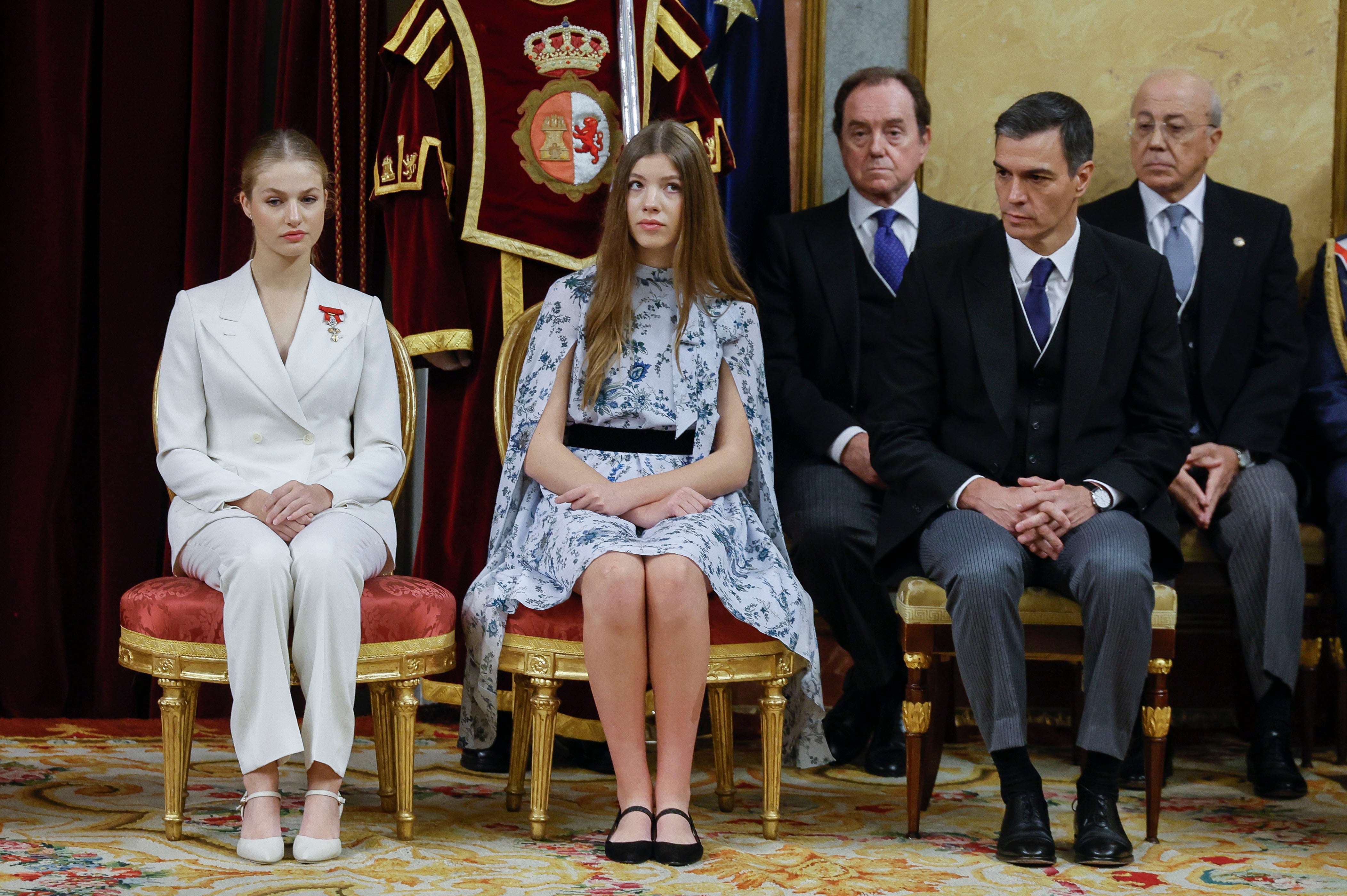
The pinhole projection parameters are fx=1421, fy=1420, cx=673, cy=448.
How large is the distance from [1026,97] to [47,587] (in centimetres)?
270

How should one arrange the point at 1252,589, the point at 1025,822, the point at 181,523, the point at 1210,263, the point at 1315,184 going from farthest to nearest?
Result: the point at 1315,184, the point at 1210,263, the point at 1252,589, the point at 181,523, the point at 1025,822

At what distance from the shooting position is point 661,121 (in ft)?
9.92

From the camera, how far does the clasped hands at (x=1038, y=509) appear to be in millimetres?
2789

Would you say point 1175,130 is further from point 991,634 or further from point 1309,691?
point 991,634

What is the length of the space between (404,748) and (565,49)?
1.74 metres

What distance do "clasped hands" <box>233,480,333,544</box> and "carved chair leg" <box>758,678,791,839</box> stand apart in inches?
37.1

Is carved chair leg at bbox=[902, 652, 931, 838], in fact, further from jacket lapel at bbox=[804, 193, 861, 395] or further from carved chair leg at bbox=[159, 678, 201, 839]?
carved chair leg at bbox=[159, 678, 201, 839]

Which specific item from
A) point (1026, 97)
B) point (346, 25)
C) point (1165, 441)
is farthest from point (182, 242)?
point (1165, 441)

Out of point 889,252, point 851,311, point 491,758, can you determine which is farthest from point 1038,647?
point 491,758

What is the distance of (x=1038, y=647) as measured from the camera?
2777mm

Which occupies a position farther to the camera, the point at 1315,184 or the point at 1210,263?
the point at 1315,184

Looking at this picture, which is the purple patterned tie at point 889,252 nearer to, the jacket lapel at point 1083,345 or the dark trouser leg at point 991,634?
the jacket lapel at point 1083,345

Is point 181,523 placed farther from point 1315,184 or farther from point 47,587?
point 1315,184

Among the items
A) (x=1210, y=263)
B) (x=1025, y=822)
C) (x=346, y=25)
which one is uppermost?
(x=346, y=25)
